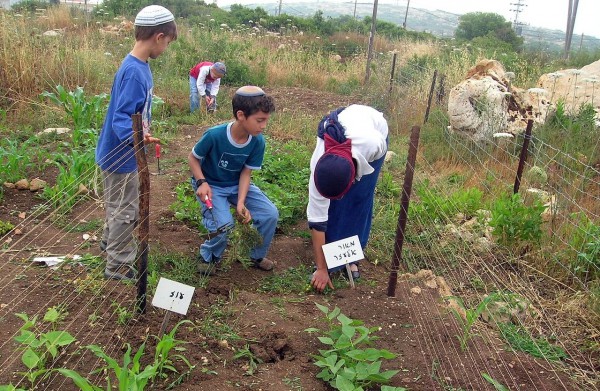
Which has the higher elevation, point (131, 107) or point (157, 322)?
point (131, 107)

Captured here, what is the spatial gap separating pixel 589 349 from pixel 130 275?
9.72ft

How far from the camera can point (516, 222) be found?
4.55 meters

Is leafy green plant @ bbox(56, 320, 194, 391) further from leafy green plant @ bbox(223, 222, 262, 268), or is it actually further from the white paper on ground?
the white paper on ground

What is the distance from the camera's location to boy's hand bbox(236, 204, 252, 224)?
12.5 feet

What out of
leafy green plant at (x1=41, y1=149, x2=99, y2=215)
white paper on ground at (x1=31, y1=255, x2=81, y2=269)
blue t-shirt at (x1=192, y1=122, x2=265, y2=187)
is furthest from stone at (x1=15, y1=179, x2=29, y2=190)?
blue t-shirt at (x1=192, y1=122, x2=265, y2=187)

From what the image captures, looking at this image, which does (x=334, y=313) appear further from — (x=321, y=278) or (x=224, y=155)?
(x=224, y=155)

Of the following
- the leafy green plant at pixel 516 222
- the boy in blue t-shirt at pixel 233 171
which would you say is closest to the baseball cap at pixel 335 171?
the boy in blue t-shirt at pixel 233 171

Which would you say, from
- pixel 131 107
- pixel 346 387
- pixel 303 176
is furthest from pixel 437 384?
pixel 303 176

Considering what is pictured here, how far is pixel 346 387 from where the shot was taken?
8.75 feet

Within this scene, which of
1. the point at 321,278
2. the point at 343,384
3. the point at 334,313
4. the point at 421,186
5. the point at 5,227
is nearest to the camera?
the point at 343,384

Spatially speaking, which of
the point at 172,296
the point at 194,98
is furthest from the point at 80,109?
the point at 172,296

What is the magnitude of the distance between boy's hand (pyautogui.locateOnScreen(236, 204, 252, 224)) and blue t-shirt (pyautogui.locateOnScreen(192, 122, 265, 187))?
0.23 m

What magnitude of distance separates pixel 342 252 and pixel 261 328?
27.6 inches

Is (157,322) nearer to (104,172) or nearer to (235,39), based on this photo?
(104,172)
